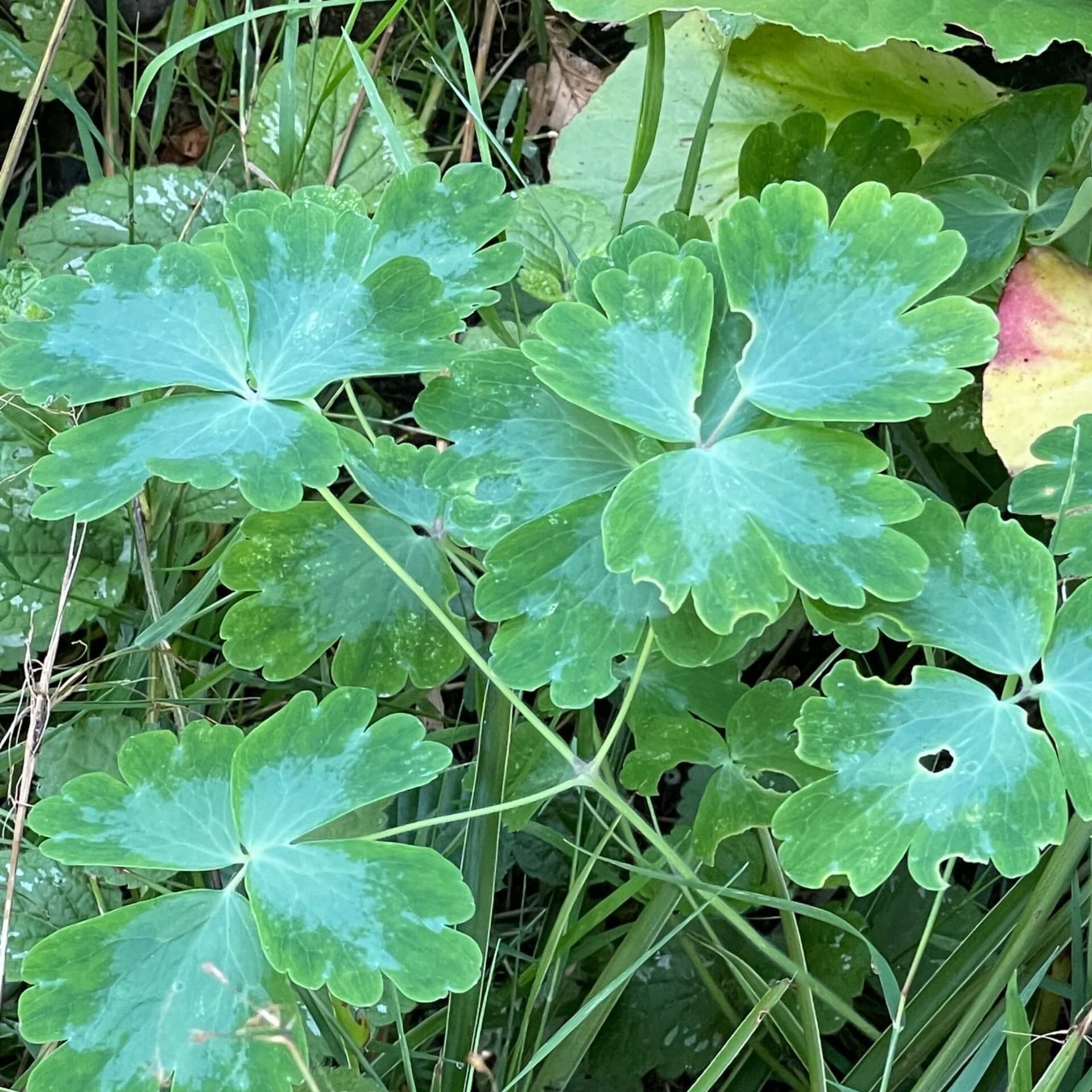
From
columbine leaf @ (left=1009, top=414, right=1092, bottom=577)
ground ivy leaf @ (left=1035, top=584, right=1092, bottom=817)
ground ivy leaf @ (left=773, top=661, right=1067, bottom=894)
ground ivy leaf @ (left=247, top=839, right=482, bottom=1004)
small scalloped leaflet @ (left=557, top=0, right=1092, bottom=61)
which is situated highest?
small scalloped leaflet @ (left=557, top=0, right=1092, bottom=61)

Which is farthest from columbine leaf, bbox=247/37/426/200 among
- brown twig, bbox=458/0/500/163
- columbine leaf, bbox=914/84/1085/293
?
columbine leaf, bbox=914/84/1085/293

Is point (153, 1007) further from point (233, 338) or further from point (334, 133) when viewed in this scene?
point (334, 133)

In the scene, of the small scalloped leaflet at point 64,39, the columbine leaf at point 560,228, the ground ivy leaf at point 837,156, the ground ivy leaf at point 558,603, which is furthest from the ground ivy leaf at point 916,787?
the small scalloped leaflet at point 64,39

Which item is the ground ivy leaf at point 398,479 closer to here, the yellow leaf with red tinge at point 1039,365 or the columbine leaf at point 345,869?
the columbine leaf at point 345,869

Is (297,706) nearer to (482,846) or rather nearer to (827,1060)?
(482,846)

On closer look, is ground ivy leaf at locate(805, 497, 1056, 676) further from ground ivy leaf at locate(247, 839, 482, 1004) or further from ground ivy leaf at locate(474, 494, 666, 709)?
ground ivy leaf at locate(247, 839, 482, 1004)

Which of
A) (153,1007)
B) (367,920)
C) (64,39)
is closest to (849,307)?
(367,920)
